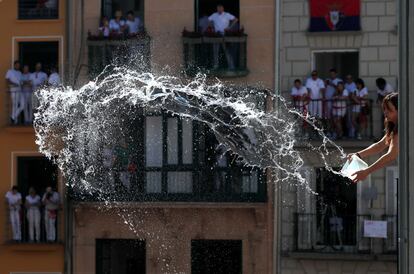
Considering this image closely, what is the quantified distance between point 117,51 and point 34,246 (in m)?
5.67

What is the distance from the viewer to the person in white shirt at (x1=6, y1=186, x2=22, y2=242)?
109ft

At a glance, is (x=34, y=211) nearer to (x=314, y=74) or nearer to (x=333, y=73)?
(x=314, y=74)

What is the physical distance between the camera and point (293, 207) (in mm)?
32250

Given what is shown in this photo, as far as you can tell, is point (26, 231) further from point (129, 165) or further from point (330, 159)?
point (330, 159)

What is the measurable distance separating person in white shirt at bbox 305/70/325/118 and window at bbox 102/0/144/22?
5.13 meters

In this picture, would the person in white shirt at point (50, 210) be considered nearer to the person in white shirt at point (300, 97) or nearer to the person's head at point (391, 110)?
the person in white shirt at point (300, 97)

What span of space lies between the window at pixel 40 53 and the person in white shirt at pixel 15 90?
0.78 meters

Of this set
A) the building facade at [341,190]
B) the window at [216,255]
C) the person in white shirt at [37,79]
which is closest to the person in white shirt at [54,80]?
the person in white shirt at [37,79]

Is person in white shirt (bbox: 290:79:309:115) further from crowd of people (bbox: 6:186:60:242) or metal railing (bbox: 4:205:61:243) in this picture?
metal railing (bbox: 4:205:61:243)

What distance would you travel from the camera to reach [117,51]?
1280 inches

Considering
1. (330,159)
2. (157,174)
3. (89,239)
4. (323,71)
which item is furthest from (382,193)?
(89,239)

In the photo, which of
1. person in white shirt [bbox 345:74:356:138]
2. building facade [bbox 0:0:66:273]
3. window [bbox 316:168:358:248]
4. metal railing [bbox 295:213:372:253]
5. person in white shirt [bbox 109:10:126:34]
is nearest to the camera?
person in white shirt [bbox 345:74:356:138]

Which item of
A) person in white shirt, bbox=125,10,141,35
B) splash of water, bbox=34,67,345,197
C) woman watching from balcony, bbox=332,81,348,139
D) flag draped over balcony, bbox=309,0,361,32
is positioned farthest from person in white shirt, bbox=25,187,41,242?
flag draped over balcony, bbox=309,0,361,32

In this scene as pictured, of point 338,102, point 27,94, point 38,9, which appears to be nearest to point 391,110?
point 338,102
